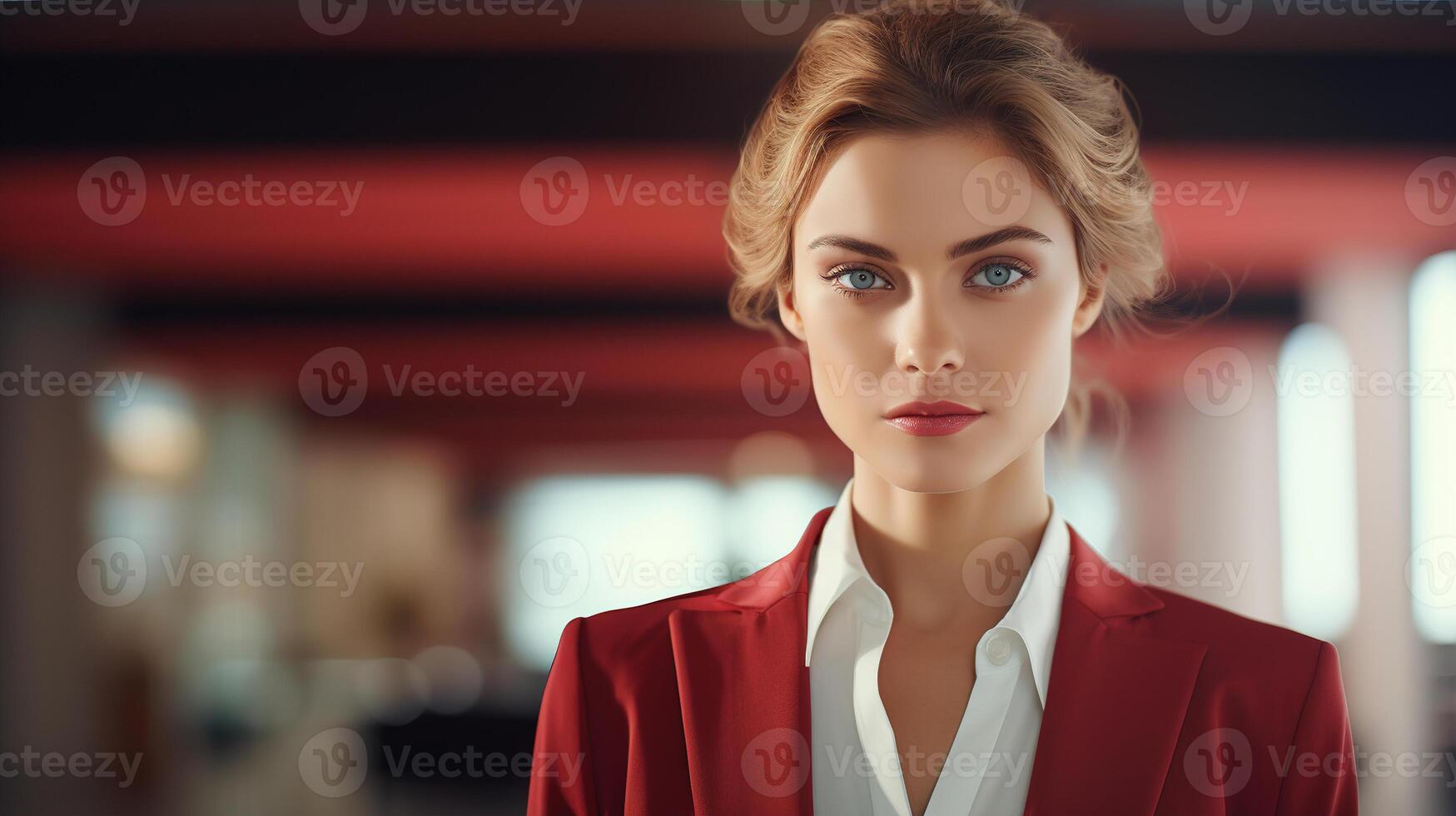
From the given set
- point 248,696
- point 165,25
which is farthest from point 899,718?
point 165,25

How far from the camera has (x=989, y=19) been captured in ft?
3.83

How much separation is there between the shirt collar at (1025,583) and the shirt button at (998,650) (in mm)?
19

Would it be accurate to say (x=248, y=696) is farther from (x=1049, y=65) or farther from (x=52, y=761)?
(x=1049, y=65)

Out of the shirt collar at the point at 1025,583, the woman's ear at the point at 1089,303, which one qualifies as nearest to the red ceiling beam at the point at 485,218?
the woman's ear at the point at 1089,303

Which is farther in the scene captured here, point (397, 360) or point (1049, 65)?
point (397, 360)

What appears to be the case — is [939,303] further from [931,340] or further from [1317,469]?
[1317,469]

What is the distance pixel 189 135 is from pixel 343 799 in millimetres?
1156

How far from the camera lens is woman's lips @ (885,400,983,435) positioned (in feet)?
3.59

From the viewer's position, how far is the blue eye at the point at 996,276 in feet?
3.60

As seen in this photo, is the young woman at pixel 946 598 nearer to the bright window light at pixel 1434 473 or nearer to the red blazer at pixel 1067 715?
the red blazer at pixel 1067 715

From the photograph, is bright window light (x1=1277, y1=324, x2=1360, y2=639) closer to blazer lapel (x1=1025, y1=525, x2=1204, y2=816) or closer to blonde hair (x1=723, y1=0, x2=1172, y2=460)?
blonde hair (x1=723, y1=0, x2=1172, y2=460)

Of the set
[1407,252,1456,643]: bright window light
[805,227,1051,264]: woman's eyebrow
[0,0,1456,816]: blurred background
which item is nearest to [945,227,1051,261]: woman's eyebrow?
[805,227,1051,264]: woman's eyebrow

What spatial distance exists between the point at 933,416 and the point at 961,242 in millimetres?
196

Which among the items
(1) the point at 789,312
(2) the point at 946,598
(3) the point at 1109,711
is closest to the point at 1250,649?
(3) the point at 1109,711
